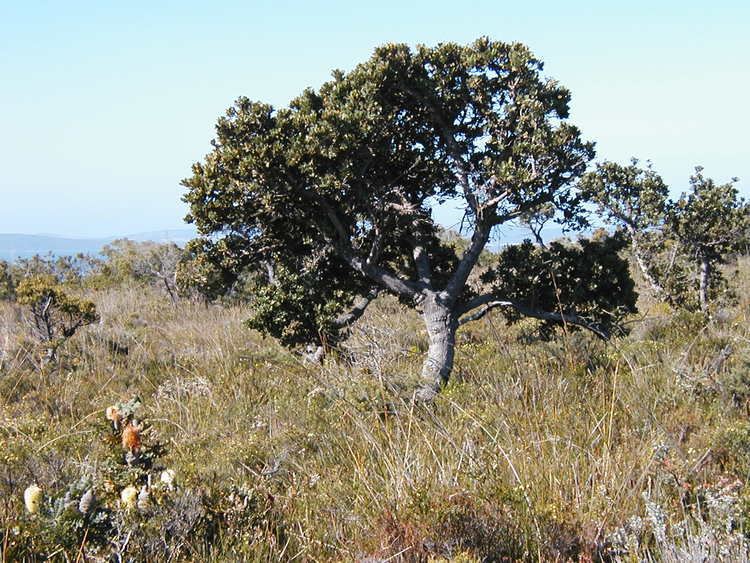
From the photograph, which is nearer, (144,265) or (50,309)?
(50,309)

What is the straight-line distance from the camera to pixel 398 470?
142 inches

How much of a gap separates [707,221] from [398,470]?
31.3 ft

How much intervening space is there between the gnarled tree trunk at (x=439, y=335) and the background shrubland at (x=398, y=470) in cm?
35

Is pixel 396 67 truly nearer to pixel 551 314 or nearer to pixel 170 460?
pixel 551 314

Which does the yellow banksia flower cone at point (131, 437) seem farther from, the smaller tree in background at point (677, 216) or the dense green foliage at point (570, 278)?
the smaller tree in background at point (677, 216)

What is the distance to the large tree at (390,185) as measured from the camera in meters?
6.50

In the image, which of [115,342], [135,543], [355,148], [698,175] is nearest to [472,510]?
[135,543]

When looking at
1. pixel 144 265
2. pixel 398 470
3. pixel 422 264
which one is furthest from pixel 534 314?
pixel 144 265

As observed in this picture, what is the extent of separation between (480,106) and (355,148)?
1554 millimetres

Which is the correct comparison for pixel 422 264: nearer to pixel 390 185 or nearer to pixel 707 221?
pixel 390 185

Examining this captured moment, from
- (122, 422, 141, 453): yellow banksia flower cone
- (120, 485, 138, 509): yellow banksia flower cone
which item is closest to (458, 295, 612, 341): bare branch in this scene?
(122, 422, 141, 453): yellow banksia flower cone

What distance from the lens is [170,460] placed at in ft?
16.0

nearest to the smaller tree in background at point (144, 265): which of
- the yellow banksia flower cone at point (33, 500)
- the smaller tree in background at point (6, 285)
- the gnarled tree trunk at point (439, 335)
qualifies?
the smaller tree in background at point (6, 285)

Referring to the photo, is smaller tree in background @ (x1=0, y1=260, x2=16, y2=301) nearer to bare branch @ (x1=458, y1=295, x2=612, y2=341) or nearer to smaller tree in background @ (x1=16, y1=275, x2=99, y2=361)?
smaller tree in background @ (x1=16, y1=275, x2=99, y2=361)
